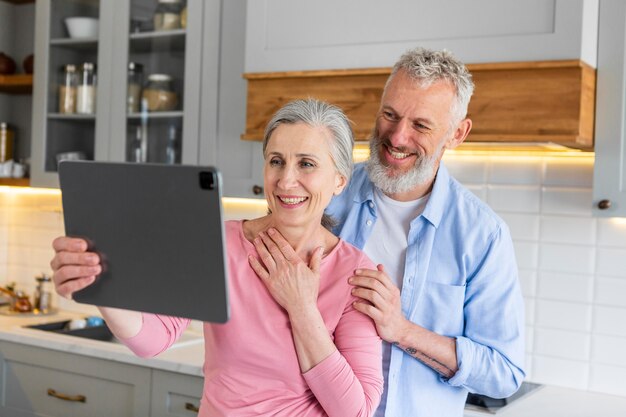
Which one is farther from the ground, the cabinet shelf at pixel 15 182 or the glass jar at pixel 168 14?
the glass jar at pixel 168 14

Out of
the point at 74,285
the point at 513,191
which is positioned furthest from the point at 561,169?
the point at 74,285

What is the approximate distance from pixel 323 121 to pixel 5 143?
2722mm

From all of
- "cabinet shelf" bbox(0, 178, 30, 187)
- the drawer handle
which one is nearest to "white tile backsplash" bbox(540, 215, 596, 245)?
the drawer handle

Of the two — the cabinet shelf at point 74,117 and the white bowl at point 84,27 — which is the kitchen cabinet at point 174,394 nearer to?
the cabinet shelf at point 74,117

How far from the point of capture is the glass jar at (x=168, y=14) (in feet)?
10.5

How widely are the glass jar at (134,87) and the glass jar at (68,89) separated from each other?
0.30 m

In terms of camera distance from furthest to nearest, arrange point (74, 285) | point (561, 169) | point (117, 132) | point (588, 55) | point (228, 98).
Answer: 1. point (117, 132)
2. point (228, 98)
3. point (561, 169)
4. point (588, 55)
5. point (74, 285)

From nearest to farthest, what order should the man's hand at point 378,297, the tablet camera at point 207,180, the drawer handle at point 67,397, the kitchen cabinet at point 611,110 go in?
the tablet camera at point 207,180 < the man's hand at point 378,297 < the kitchen cabinet at point 611,110 < the drawer handle at point 67,397

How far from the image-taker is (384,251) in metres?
1.87

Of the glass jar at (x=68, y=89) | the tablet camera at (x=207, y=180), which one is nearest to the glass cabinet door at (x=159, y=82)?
the glass jar at (x=68, y=89)

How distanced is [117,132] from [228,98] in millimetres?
540

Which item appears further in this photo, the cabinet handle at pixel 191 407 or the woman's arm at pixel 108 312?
the cabinet handle at pixel 191 407

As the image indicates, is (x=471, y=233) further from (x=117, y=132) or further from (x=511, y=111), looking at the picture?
(x=117, y=132)

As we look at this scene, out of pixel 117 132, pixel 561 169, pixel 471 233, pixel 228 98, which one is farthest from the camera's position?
pixel 117 132
